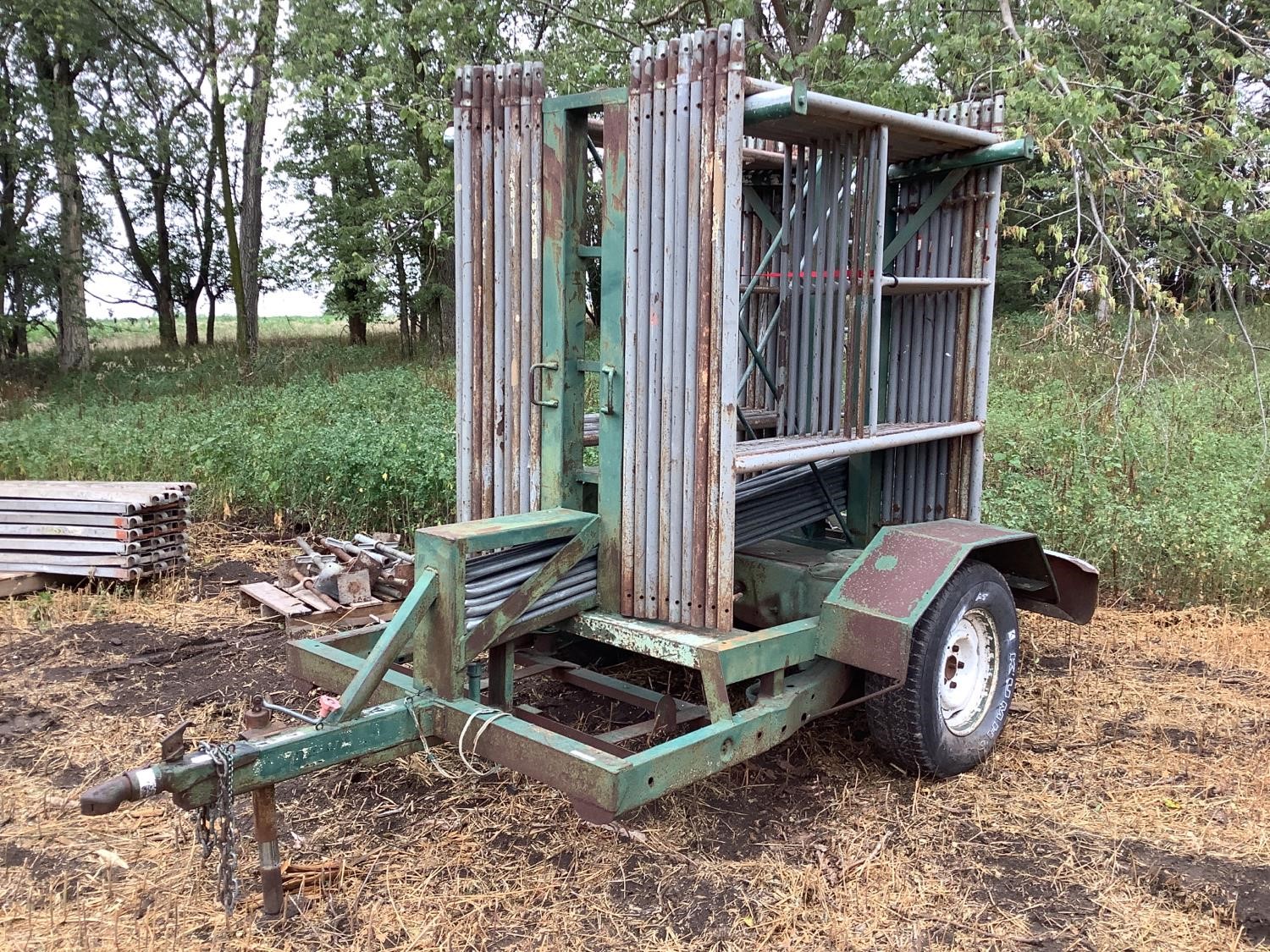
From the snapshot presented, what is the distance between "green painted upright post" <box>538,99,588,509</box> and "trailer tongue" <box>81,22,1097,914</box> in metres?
0.01

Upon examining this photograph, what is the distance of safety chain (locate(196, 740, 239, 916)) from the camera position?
288 centimetres

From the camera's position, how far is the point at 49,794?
164 inches

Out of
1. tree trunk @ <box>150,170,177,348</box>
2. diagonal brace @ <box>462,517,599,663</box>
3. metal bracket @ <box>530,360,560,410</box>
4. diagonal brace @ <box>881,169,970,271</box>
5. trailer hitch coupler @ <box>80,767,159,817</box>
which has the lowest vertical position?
trailer hitch coupler @ <box>80,767,159,817</box>

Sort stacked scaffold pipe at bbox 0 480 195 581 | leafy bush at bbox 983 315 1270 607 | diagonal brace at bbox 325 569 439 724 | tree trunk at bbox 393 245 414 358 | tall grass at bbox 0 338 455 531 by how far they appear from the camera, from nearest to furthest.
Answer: diagonal brace at bbox 325 569 439 724
leafy bush at bbox 983 315 1270 607
stacked scaffold pipe at bbox 0 480 195 581
tall grass at bbox 0 338 455 531
tree trunk at bbox 393 245 414 358

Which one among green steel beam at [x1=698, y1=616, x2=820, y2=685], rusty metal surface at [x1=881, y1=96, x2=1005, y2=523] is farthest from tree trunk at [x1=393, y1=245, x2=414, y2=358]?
green steel beam at [x1=698, y1=616, x2=820, y2=685]

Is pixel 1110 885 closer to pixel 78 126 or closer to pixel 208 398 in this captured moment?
pixel 208 398

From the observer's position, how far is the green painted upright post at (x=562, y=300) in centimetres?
415

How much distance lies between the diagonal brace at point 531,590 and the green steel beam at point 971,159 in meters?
2.47

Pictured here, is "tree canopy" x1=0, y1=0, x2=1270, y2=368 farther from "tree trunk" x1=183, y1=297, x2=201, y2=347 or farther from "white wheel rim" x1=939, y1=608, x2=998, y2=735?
"white wheel rim" x1=939, y1=608, x2=998, y2=735

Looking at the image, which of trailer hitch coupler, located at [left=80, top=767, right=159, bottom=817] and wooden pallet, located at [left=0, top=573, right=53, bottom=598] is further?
wooden pallet, located at [left=0, top=573, right=53, bottom=598]

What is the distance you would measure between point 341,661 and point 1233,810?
352 cm

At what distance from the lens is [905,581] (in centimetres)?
418

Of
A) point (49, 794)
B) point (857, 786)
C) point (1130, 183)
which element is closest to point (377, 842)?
point (49, 794)

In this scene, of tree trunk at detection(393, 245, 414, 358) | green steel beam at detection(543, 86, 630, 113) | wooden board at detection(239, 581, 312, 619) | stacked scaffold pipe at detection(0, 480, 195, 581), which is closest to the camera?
green steel beam at detection(543, 86, 630, 113)
